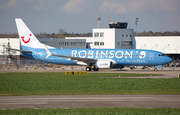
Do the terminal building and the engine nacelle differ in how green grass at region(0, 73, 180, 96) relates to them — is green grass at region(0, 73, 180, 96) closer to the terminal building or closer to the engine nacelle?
the engine nacelle

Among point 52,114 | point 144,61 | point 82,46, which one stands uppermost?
point 82,46

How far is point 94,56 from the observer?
2167 inches

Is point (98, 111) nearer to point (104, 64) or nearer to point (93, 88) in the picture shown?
point (93, 88)

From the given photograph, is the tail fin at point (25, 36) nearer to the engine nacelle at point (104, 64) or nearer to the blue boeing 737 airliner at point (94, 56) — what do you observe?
the blue boeing 737 airliner at point (94, 56)

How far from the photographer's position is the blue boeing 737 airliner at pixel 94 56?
5281 cm

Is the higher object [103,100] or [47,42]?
[47,42]

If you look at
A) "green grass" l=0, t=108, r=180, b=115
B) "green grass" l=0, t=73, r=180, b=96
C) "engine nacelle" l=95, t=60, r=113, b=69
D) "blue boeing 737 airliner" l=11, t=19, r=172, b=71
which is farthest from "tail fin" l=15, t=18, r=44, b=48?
"green grass" l=0, t=108, r=180, b=115

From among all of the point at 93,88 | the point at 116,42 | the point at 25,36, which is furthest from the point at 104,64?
the point at 116,42

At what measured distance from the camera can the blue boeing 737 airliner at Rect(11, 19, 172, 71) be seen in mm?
52812

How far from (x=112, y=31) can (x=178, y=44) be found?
26.3m

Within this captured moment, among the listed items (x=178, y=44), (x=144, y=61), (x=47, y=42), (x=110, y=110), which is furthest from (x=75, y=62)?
(x=178, y=44)

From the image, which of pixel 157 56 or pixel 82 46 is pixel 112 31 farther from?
pixel 157 56

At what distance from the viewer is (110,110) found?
50.5 feet

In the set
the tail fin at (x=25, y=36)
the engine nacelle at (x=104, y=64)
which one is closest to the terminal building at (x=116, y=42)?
the tail fin at (x=25, y=36)
